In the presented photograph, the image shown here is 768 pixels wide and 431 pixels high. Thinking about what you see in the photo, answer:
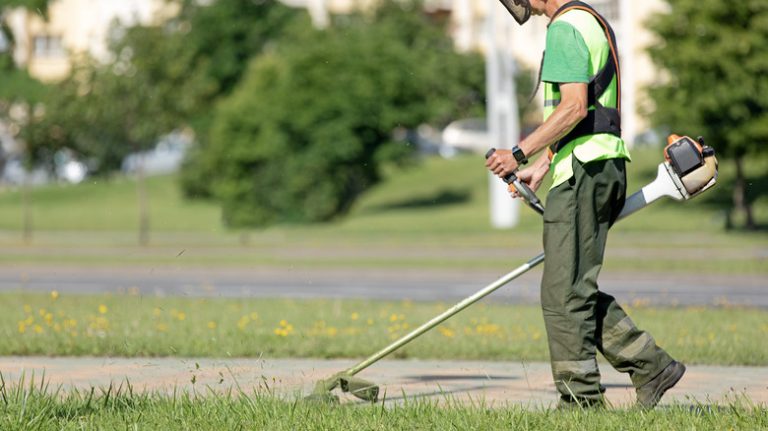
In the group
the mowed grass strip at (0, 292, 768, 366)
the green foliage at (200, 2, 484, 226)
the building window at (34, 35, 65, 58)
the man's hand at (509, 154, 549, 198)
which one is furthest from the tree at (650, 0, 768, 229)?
the building window at (34, 35, 65, 58)

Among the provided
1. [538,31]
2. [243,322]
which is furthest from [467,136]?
[243,322]

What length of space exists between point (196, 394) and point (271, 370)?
1.57 m

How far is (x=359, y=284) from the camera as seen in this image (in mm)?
17172

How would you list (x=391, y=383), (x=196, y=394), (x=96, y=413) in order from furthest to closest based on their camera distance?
(x=391, y=383) → (x=196, y=394) → (x=96, y=413)

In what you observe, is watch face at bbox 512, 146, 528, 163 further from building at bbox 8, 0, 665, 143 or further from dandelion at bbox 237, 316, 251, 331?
building at bbox 8, 0, 665, 143

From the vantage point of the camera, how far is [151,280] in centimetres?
1828

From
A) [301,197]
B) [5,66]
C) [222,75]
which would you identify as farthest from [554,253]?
[222,75]

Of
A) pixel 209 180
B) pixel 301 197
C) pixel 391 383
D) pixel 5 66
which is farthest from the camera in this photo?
pixel 209 180

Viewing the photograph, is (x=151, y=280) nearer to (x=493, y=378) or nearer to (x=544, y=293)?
(x=493, y=378)

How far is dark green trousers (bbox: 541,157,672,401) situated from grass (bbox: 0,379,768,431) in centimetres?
18

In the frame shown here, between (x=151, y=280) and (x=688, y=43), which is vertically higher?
(x=688, y=43)

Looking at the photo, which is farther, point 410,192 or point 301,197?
point 410,192

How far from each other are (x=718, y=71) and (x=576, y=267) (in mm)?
26025

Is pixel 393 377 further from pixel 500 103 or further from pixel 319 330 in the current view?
pixel 500 103
